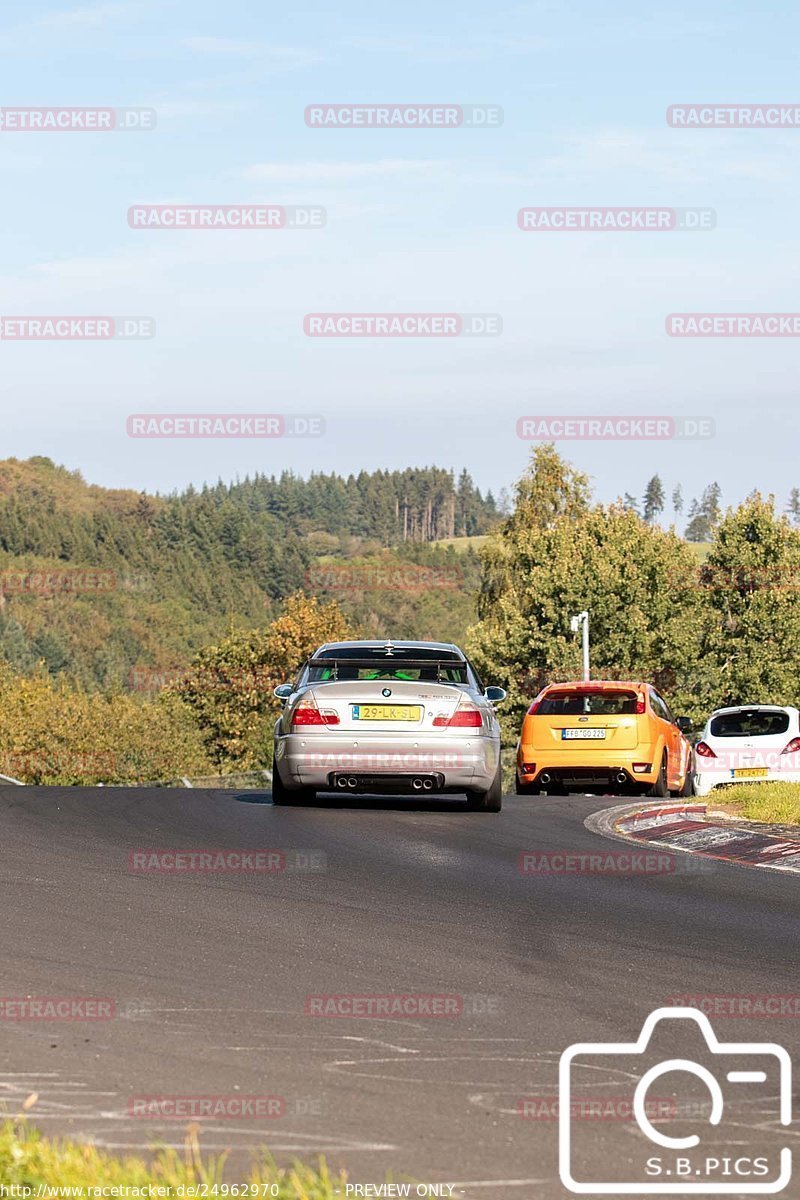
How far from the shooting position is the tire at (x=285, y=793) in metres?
16.7

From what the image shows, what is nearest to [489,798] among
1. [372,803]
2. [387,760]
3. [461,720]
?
[461,720]

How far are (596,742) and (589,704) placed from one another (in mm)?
603

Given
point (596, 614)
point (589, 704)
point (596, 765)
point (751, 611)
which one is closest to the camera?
point (596, 765)

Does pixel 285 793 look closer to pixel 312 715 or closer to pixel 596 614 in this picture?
pixel 312 715

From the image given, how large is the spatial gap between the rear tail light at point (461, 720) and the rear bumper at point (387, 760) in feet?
0.34

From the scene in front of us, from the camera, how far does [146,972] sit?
25.2 feet

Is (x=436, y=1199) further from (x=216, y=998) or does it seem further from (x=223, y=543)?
(x=223, y=543)

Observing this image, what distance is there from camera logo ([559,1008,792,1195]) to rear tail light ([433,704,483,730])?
915 cm

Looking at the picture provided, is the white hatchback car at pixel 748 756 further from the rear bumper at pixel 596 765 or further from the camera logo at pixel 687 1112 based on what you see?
the camera logo at pixel 687 1112

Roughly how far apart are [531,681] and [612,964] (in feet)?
191

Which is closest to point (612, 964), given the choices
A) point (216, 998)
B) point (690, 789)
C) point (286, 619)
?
point (216, 998)

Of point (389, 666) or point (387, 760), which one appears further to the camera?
point (389, 666)

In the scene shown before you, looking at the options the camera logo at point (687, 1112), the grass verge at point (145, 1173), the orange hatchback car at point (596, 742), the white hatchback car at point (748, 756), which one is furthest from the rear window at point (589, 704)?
the grass verge at point (145, 1173)

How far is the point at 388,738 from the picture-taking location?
1603 centimetres
